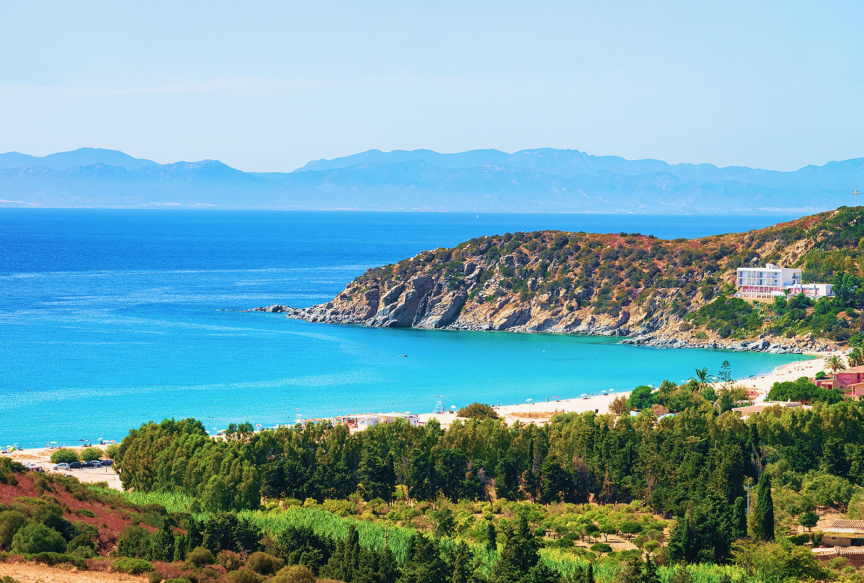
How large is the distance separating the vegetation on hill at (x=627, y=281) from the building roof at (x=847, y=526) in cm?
5625

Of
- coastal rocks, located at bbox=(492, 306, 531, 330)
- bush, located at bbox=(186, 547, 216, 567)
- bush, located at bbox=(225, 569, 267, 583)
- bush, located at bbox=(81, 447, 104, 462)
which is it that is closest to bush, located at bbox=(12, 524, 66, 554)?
bush, located at bbox=(186, 547, 216, 567)

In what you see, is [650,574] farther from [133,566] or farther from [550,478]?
[133,566]

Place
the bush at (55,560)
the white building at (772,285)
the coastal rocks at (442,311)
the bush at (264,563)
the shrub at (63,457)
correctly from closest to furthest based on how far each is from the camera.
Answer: the bush at (55,560), the bush at (264,563), the shrub at (63,457), the white building at (772,285), the coastal rocks at (442,311)

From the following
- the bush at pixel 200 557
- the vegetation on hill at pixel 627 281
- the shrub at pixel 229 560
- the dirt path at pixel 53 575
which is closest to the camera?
the dirt path at pixel 53 575

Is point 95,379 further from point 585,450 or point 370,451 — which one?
point 585,450

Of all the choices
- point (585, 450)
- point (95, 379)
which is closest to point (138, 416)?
point (95, 379)

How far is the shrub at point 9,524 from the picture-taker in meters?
33.2

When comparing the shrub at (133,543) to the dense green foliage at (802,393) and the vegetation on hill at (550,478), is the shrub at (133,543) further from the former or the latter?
the dense green foliage at (802,393)

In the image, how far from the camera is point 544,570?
33.2 meters

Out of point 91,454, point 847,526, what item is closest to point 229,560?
point 91,454

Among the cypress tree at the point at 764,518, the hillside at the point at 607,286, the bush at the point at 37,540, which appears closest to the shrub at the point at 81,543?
the bush at the point at 37,540

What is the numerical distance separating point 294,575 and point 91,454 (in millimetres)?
25860

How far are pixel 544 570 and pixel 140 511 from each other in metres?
17.4

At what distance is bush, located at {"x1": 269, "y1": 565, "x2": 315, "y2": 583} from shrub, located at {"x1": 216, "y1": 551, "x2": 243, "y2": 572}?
2616 mm
